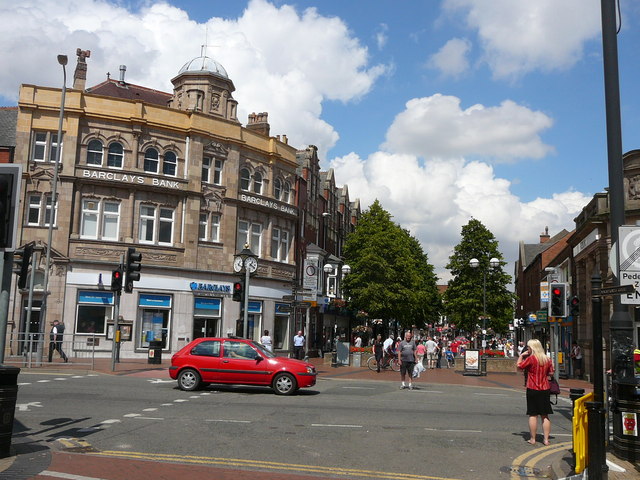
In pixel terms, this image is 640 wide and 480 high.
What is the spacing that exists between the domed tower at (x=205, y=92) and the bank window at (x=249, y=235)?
20.4 ft

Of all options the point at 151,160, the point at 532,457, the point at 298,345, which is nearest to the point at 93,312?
the point at 151,160

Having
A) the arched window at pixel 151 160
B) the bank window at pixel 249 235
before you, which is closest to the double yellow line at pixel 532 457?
the bank window at pixel 249 235

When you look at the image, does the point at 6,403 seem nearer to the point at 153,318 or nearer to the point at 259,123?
the point at 153,318

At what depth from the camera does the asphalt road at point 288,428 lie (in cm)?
872

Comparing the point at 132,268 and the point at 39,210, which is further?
the point at 39,210

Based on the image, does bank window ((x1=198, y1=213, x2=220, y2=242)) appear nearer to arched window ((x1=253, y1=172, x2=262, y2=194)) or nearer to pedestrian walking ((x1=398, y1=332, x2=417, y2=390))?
arched window ((x1=253, y1=172, x2=262, y2=194))

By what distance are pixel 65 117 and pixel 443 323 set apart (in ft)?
491

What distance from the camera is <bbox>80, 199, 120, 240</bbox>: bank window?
31547 mm

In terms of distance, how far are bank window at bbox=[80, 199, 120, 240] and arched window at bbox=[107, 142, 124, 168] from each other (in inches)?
79.2

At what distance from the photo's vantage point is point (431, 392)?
19.6 metres

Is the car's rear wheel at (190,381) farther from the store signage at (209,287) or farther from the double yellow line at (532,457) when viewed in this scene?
the store signage at (209,287)

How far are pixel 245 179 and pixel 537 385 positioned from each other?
92.5 feet

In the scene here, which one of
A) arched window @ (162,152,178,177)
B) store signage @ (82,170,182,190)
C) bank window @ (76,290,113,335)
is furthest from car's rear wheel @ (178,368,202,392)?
arched window @ (162,152,178,177)

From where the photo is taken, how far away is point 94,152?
32031mm
